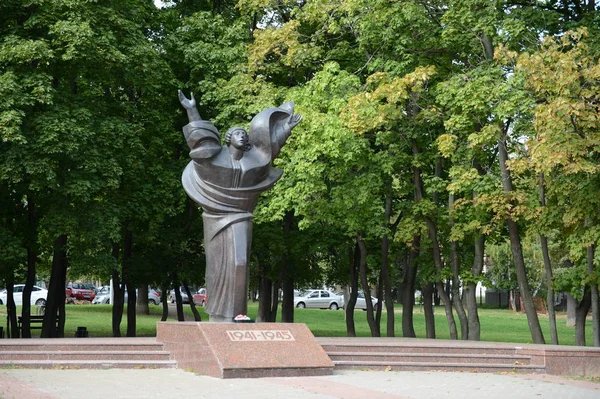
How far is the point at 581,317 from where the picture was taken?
887 inches

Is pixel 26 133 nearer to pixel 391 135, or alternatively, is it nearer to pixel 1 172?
pixel 1 172

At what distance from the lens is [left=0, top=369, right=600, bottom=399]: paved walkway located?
1101 centimetres

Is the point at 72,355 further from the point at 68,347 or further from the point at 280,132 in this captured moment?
the point at 280,132

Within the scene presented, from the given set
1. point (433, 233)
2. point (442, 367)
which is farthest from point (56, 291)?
point (442, 367)

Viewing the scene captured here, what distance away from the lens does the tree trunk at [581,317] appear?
21.9 metres

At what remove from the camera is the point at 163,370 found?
1398 cm

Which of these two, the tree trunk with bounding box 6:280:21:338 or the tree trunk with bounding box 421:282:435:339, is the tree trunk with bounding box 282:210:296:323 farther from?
the tree trunk with bounding box 6:280:21:338

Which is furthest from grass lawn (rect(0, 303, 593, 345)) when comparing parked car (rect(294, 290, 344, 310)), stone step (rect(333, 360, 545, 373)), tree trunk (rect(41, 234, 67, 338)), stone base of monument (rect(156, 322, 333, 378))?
stone base of monument (rect(156, 322, 333, 378))

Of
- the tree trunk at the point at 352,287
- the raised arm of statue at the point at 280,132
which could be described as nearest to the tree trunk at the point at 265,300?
the tree trunk at the point at 352,287

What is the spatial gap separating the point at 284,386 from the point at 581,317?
1288 centimetres

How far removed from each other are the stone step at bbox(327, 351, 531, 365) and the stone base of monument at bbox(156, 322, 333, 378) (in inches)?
45.5

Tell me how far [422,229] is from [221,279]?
900 centimetres

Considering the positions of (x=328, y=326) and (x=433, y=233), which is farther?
(x=328, y=326)

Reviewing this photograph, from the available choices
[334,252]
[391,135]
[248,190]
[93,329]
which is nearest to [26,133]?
[248,190]
